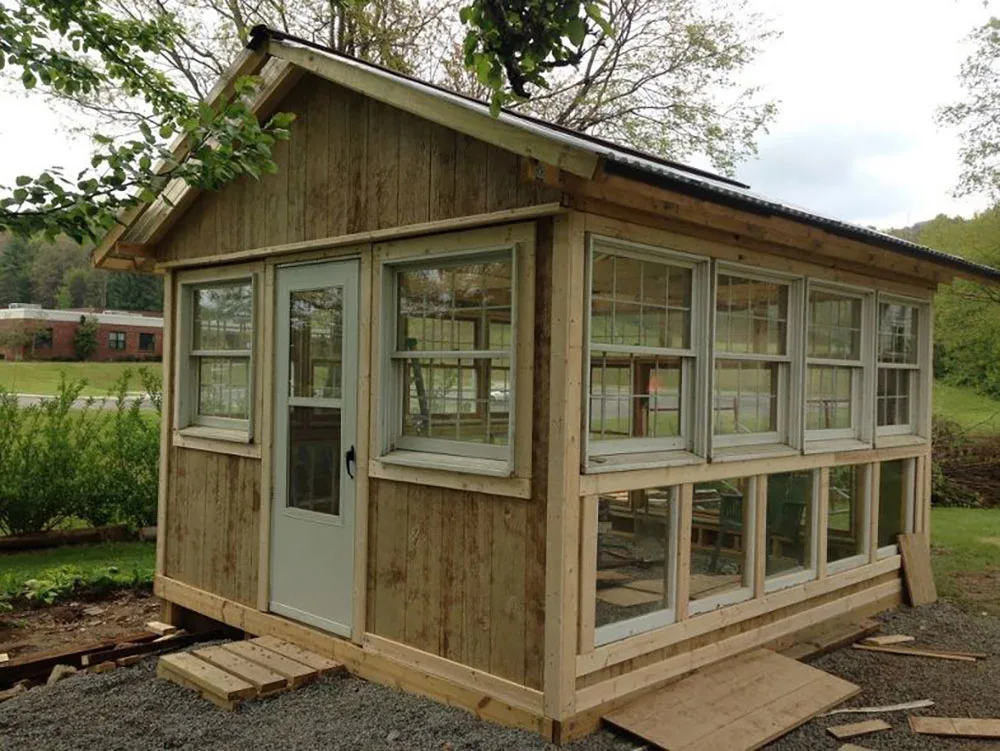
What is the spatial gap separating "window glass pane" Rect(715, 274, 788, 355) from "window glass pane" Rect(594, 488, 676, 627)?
1.05m

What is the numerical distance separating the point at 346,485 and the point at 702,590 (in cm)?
221

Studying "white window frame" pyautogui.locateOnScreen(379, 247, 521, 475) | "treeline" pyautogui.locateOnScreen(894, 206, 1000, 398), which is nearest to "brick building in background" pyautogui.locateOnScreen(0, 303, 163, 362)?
"treeline" pyautogui.locateOnScreen(894, 206, 1000, 398)

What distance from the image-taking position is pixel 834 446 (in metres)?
5.62

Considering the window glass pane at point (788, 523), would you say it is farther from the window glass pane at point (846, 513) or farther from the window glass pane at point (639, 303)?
the window glass pane at point (639, 303)

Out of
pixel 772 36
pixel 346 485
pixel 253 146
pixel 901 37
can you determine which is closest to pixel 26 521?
pixel 346 485

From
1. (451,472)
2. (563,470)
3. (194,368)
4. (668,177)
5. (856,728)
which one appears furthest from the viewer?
(194,368)

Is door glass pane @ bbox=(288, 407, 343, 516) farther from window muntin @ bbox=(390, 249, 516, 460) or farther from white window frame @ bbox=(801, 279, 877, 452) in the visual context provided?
white window frame @ bbox=(801, 279, 877, 452)

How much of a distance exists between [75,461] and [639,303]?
827cm

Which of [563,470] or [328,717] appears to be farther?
[328,717]

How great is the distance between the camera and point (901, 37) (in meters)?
5.68

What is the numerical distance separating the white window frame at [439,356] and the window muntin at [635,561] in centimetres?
61

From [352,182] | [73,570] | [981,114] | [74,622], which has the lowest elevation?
[74,622]

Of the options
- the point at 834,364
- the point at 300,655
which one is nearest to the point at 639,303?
the point at 834,364

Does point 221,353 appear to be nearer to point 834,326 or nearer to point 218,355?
point 218,355
